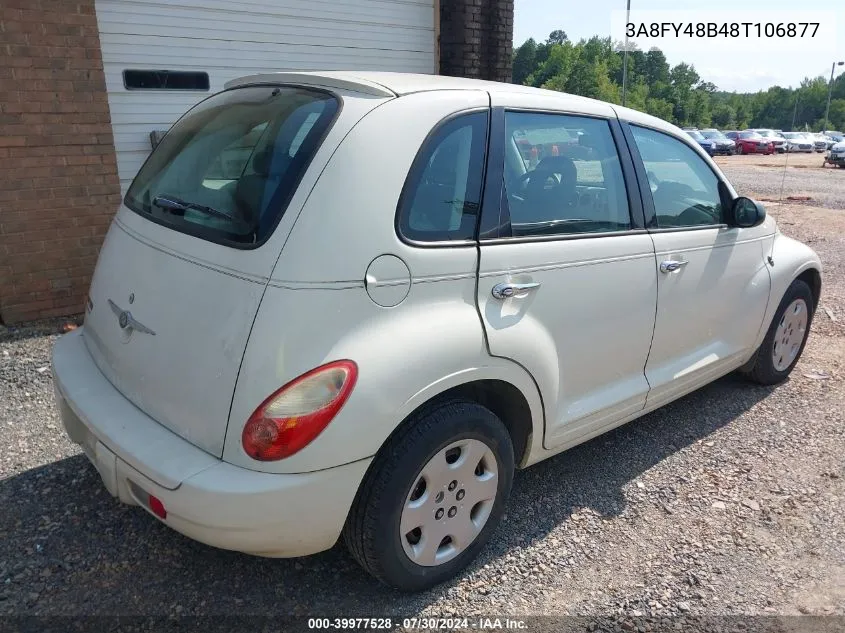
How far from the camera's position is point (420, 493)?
8.05 ft

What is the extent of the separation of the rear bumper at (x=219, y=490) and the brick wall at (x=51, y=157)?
350cm

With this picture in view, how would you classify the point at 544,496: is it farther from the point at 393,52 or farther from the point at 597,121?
the point at 393,52

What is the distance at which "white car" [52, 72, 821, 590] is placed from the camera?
210cm

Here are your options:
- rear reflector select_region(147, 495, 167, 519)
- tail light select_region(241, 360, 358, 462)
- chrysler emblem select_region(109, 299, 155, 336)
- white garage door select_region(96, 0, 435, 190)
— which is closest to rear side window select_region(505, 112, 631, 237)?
tail light select_region(241, 360, 358, 462)

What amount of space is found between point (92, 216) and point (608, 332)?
438 centimetres

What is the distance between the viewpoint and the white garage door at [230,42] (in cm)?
560

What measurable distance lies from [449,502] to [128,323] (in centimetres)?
136

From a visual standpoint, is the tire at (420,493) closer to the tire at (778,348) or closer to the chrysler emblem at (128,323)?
the chrysler emblem at (128,323)

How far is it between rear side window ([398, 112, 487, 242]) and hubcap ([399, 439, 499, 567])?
0.79m

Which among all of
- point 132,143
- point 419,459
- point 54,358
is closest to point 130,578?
point 54,358

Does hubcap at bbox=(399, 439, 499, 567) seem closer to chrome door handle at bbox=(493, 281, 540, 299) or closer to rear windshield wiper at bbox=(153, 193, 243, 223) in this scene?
chrome door handle at bbox=(493, 281, 540, 299)

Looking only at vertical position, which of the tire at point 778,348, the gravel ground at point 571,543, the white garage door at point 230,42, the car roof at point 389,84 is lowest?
the gravel ground at point 571,543

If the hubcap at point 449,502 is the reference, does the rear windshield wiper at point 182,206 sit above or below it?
above

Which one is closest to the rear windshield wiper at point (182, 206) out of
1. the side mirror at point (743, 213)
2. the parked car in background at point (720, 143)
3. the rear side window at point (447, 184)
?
the rear side window at point (447, 184)
